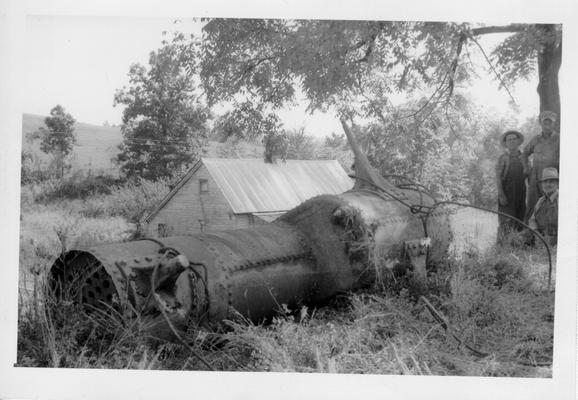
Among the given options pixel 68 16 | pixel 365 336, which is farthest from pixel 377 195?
pixel 68 16

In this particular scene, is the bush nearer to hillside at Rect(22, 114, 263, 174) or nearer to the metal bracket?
hillside at Rect(22, 114, 263, 174)

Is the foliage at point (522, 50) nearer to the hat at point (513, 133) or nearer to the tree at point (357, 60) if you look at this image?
the tree at point (357, 60)

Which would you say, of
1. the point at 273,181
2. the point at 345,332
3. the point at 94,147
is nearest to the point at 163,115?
the point at 94,147

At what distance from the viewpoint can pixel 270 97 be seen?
6.45m

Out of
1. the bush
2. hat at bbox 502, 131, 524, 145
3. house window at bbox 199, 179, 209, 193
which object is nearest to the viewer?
hat at bbox 502, 131, 524, 145

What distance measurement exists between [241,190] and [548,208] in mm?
4064

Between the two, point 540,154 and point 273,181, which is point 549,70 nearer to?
point 540,154

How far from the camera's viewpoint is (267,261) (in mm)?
5102

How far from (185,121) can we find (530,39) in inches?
160

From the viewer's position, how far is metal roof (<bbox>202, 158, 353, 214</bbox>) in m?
7.53

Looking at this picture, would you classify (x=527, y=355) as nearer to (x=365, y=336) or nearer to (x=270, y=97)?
(x=365, y=336)

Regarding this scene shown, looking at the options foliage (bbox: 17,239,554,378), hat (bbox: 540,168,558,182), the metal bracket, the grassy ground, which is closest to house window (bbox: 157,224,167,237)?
the grassy ground

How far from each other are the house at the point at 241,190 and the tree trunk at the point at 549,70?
3.00 m

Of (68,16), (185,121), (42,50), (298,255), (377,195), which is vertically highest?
(68,16)
